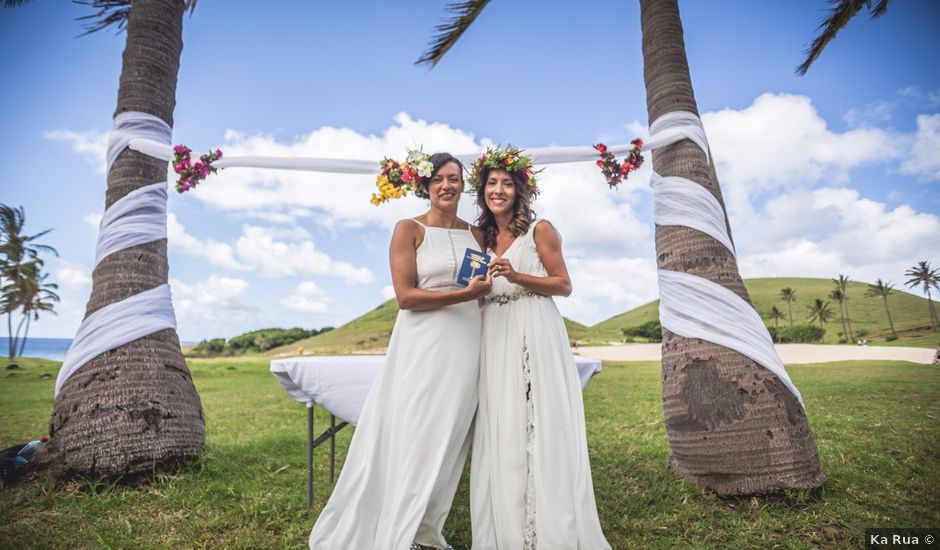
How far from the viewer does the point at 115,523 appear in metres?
4.37

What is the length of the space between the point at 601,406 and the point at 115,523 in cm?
902

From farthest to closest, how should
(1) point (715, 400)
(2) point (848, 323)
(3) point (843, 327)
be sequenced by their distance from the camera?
(3) point (843, 327), (2) point (848, 323), (1) point (715, 400)

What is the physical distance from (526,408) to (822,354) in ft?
94.9

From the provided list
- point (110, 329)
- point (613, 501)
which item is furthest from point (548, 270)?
point (110, 329)

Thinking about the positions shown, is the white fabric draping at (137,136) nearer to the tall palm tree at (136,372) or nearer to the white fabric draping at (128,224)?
the tall palm tree at (136,372)

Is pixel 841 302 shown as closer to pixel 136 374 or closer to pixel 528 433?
pixel 528 433

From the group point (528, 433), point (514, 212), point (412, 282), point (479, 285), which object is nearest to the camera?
point (479, 285)

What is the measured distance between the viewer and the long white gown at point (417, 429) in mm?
3535

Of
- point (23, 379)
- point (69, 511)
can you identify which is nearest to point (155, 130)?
point (69, 511)

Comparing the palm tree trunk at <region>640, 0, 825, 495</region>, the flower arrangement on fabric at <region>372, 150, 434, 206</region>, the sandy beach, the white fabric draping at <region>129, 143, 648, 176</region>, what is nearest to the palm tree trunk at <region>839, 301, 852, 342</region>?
the sandy beach

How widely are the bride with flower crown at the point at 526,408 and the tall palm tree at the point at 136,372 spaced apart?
3692 mm

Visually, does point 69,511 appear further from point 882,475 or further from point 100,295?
point 882,475

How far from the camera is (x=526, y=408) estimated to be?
12.1ft

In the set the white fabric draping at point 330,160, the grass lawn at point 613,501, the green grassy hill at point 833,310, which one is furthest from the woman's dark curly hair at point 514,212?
the green grassy hill at point 833,310
